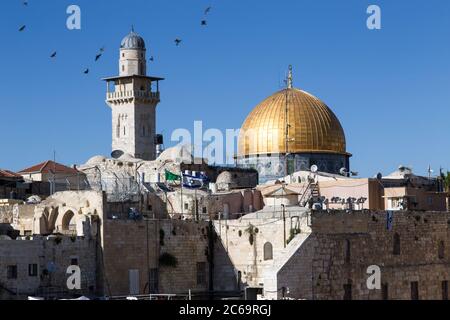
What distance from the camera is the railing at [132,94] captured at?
6809 cm

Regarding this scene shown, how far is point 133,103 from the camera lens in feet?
224

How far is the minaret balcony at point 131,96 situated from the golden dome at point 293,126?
11556mm

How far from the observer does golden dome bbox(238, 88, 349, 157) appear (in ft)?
187

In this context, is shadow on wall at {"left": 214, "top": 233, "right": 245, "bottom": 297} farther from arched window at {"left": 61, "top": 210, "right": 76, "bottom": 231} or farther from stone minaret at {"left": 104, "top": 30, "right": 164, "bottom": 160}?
stone minaret at {"left": 104, "top": 30, "right": 164, "bottom": 160}

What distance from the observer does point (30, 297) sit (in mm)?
34438

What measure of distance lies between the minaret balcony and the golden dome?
37.9 ft

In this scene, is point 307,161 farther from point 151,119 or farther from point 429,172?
point 151,119

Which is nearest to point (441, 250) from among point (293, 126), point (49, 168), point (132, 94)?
point (293, 126)

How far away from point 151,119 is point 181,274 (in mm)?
31504

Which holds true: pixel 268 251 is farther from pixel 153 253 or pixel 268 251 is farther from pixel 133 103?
pixel 133 103

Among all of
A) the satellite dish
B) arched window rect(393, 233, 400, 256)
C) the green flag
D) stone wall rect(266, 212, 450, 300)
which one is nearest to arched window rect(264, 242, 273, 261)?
stone wall rect(266, 212, 450, 300)

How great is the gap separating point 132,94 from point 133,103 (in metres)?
0.58
